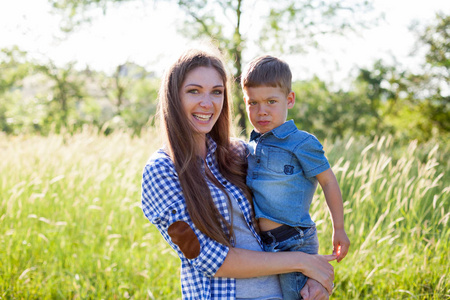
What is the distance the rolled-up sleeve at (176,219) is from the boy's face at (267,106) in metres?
0.57

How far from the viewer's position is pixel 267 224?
6.52 ft

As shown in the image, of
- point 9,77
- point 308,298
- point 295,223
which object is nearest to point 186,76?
point 295,223

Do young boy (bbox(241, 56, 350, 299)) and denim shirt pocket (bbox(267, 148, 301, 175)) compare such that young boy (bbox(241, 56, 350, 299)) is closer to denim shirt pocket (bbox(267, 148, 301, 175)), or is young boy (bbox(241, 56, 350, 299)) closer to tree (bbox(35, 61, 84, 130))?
denim shirt pocket (bbox(267, 148, 301, 175))

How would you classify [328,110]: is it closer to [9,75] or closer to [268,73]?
[268,73]

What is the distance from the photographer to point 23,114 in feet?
51.9

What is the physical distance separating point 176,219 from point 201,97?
610mm

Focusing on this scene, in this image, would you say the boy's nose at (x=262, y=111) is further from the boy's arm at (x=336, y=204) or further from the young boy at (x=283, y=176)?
the boy's arm at (x=336, y=204)

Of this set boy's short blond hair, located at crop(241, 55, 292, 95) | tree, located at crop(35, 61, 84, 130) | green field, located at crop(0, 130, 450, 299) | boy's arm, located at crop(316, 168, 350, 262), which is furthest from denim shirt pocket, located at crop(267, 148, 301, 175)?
tree, located at crop(35, 61, 84, 130)

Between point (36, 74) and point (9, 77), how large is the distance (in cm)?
165

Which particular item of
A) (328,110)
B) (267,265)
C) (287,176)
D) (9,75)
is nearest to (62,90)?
(9,75)

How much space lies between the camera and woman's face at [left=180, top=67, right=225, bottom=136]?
194 centimetres

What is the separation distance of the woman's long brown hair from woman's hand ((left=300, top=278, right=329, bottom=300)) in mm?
399

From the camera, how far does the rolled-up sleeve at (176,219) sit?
5.49 ft

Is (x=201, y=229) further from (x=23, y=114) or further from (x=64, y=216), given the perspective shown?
(x=23, y=114)
